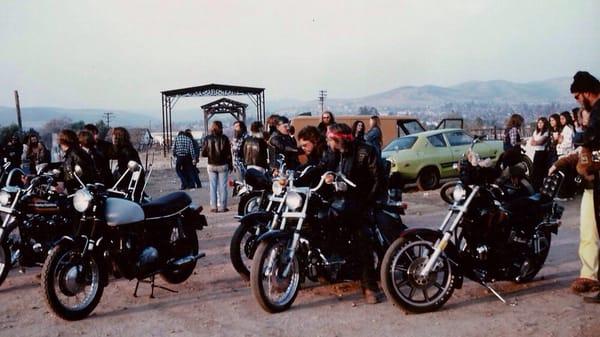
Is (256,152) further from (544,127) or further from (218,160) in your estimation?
(544,127)

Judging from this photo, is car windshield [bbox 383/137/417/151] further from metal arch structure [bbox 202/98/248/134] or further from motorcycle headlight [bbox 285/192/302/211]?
metal arch structure [bbox 202/98/248/134]

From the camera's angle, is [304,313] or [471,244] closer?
[304,313]

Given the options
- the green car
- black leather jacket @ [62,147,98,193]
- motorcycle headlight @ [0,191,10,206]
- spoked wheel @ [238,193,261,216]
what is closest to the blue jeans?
spoked wheel @ [238,193,261,216]

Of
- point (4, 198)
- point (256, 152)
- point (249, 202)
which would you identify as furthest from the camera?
point (256, 152)

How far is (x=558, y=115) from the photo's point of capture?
12.6 m

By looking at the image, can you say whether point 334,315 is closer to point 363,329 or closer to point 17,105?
point 363,329

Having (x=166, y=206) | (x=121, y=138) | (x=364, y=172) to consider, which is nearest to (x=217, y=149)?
(x=121, y=138)

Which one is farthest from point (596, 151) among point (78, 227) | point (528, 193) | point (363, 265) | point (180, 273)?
point (78, 227)

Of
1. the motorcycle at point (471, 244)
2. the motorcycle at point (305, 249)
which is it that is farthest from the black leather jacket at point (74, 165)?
the motorcycle at point (471, 244)

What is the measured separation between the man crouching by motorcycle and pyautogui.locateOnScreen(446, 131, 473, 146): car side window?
9590mm

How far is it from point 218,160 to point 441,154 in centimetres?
586

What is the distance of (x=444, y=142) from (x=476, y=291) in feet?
30.8

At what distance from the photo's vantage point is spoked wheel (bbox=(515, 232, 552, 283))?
5816 mm

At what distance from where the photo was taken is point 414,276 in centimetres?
515
